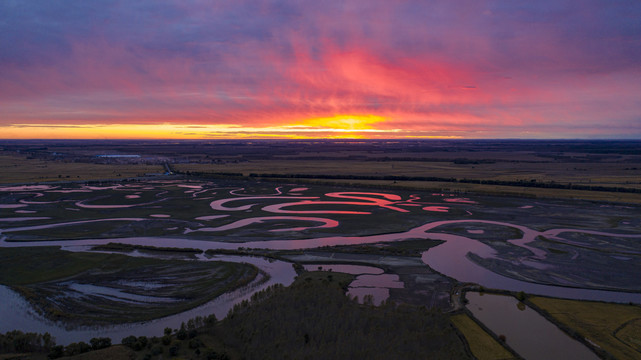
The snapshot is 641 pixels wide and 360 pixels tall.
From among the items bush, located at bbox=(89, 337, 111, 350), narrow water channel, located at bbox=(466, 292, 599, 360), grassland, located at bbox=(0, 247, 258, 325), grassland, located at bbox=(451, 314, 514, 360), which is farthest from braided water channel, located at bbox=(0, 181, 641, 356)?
grassland, located at bbox=(451, 314, 514, 360)

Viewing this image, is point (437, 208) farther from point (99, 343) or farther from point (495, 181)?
point (99, 343)

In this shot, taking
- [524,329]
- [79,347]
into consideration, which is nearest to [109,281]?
[79,347]

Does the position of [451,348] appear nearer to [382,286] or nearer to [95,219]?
[382,286]

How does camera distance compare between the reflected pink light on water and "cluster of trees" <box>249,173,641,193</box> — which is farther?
"cluster of trees" <box>249,173,641,193</box>

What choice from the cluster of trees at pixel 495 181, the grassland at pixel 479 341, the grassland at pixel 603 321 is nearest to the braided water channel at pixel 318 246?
the grassland at pixel 603 321

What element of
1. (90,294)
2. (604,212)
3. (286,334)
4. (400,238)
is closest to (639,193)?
(604,212)

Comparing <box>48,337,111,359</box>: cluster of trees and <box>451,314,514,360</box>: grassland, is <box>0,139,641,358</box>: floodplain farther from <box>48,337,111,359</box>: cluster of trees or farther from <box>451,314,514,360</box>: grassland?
<box>48,337,111,359</box>: cluster of trees

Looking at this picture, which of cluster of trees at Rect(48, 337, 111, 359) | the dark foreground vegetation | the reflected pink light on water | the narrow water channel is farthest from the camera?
the reflected pink light on water
